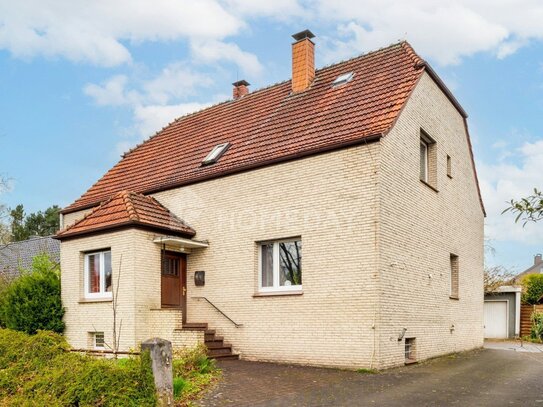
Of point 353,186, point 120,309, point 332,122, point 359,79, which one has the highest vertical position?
point 359,79

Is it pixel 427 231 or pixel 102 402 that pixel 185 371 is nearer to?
pixel 102 402

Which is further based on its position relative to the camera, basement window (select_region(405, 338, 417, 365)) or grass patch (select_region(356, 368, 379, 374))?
basement window (select_region(405, 338, 417, 365))

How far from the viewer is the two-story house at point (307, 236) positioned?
510 inches

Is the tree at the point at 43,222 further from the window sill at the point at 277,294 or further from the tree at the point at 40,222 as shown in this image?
the window sill at the point at 277,294

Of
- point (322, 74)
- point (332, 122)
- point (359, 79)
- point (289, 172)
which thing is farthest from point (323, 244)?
point (322, 74)

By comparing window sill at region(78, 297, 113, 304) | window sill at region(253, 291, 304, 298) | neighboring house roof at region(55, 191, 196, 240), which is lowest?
window sill at region(78, 297, 113, 304)

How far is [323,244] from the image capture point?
43.8 ft

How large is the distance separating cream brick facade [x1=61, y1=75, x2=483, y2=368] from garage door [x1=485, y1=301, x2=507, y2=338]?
10569 mm

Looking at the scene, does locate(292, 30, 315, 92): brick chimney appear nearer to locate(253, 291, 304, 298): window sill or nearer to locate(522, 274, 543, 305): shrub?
locate(253, 291, 304, 298): window sill

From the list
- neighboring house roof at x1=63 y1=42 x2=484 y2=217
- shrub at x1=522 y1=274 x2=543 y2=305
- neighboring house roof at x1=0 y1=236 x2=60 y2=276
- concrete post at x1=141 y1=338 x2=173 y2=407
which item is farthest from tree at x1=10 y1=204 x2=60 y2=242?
concrete post at x1=141 y1=338 x2=173 y2=407

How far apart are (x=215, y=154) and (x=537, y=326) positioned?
16.8 m

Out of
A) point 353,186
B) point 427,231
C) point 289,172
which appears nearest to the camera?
point 353,186

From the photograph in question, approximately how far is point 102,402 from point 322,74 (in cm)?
1303

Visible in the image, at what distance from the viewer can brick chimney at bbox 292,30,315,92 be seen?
705 inches
